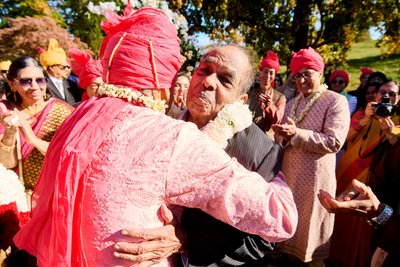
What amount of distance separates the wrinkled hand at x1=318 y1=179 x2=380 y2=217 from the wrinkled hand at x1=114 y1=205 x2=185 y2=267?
89 centimetres

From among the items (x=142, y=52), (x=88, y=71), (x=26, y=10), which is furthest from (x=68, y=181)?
(x=26, y=10)

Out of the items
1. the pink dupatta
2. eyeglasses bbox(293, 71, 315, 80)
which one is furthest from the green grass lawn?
the pink dupatta

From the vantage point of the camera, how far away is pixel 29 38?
12.6 meters

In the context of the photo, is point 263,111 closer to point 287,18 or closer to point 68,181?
point 68,181

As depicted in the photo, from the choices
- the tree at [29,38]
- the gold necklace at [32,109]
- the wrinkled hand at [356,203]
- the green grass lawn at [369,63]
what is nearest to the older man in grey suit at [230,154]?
the wrinkled hand at [356,203]

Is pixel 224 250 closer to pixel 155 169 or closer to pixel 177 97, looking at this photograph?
pixel 155 169

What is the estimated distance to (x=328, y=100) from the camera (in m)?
4.13

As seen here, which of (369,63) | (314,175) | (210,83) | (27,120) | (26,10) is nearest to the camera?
(210,83)

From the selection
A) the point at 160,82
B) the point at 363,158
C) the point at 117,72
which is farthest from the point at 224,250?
the point at 363,158

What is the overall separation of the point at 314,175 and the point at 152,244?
297 centimetres

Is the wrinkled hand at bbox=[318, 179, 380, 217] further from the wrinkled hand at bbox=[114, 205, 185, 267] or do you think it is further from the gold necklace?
the gold necklace

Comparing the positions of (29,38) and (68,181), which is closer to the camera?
(68,181)

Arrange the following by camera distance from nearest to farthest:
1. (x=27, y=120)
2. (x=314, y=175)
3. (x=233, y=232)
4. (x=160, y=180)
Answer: (x=160, y=180) → (x=233, y=232) → (x=27, y=120) → (x=314, y=175)

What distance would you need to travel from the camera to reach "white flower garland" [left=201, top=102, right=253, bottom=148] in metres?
1.97
